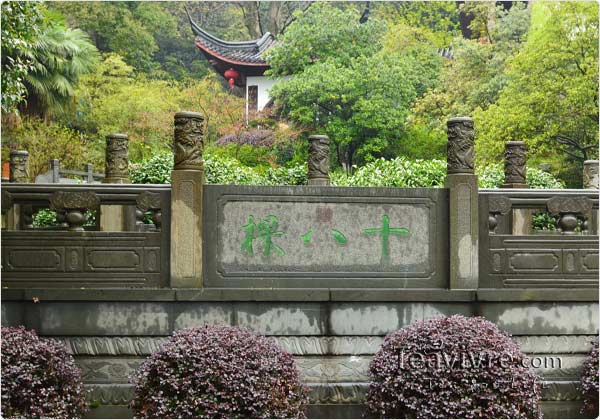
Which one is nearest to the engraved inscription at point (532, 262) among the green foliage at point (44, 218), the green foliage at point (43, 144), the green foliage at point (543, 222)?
the green foliage at point (543, 222)

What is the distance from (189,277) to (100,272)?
31.8 inches

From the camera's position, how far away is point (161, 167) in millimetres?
12930

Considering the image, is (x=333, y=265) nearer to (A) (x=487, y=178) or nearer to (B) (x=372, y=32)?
(A) (x=487, y=178)

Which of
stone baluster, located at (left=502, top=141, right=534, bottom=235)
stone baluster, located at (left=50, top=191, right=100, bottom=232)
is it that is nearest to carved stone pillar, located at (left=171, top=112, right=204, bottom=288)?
stone baluster, located at (left=50, top=191, right=100, bottom=232)

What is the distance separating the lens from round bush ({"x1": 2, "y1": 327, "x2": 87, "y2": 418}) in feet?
19.0

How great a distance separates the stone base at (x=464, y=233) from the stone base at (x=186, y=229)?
233cm

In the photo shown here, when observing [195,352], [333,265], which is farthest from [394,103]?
[195,352]

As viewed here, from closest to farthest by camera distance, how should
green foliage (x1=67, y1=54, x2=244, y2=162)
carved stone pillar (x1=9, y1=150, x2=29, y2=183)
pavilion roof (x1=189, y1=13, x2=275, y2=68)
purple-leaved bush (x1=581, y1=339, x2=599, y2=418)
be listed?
purple-leaved bush (x1=581, y1=339, x2=599, y2=418) → carved stone pillar (x1=9, y1=150, x2=29, y2=183) → green foliage (x1=67, y1=54, x2=244, y2=162) → pavilion roof (x1=189, y1=13, x2=275, y2=68)

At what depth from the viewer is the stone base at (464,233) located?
22.9 feet

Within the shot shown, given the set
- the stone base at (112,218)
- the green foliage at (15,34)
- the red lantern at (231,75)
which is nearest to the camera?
the green foliage at (15,34)

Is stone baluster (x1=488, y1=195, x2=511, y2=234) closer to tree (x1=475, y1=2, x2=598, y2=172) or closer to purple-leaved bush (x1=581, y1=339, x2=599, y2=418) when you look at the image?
purple-leaved bush (x1=581, y1=339, x2=599, y2=418)

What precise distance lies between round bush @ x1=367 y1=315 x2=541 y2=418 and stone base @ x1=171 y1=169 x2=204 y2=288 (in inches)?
72.7

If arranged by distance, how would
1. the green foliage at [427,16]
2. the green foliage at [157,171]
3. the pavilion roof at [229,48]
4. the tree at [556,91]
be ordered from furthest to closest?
the pavilion roof at [229,48], the green foliage at [427,16], the tree at [556,91], the green foliage at [157,171]

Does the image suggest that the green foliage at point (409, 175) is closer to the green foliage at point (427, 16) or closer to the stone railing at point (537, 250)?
the stone railing at point (537, 250)
